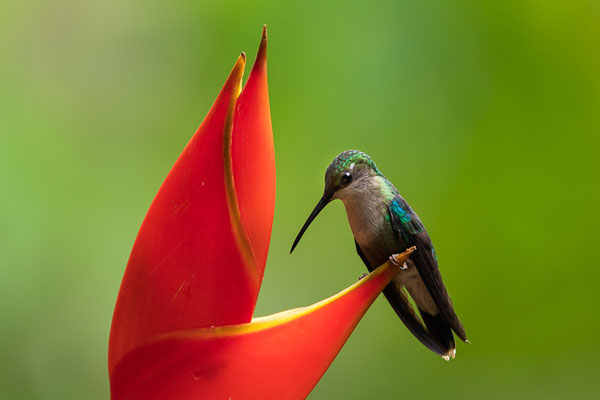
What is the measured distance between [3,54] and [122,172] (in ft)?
1.08

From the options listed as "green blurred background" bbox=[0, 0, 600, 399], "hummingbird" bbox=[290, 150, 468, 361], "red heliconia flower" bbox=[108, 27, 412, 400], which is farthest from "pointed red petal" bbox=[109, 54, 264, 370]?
"green blurred background" bbox=[0, 0, 600, 399]

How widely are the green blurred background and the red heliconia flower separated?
850 millimetres

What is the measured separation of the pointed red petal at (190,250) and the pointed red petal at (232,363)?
12mm

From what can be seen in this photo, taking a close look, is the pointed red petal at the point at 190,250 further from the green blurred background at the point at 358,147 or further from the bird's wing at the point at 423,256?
the green blurred background at the point at 358,147

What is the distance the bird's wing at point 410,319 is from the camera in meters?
0.78

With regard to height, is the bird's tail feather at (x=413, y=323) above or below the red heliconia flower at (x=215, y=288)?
below

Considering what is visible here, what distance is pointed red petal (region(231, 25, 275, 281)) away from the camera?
1.48ft

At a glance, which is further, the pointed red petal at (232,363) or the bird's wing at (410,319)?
the bird's wing at (410,319)

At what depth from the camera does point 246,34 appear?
56.7 inches

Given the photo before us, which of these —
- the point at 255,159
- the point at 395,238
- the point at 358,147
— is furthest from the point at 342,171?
the point at 358,147

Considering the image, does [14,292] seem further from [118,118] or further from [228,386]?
[228,386]

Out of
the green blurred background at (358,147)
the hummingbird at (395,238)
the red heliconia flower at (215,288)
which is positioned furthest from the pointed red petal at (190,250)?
the green blurred background at (358,147)

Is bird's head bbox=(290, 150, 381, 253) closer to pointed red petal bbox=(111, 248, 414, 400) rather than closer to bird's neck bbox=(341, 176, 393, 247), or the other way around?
bird's neck bbox=(341, 176, 393, 247)

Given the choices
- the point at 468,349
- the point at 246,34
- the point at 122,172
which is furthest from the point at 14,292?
the point at 468,349
